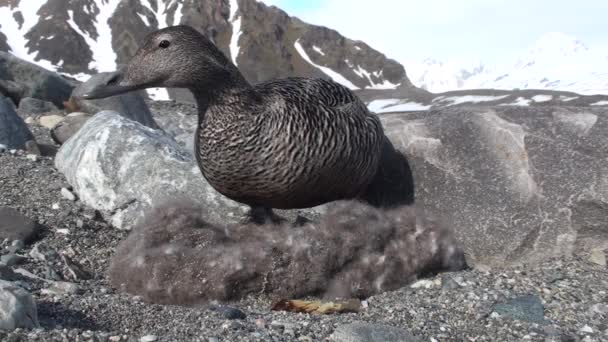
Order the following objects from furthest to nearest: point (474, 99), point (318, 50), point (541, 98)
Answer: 1. point (318, 50)
2. point (474, 99)
3. point (541, 98)

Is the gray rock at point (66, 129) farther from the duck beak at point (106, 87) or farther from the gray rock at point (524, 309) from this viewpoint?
the gray rock at point (524, 309)

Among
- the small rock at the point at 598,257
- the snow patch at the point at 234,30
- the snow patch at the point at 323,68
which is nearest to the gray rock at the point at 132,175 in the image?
the small rock at the point at 598,257

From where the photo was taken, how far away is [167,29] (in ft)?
15.3

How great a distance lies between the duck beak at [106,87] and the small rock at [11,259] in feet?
4.03

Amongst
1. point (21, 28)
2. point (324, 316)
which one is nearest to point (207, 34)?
point (21, 28)

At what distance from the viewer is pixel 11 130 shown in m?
8.67

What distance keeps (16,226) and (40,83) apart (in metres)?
11.3

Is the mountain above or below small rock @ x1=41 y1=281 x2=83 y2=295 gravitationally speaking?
above

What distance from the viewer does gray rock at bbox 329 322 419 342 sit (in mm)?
3289

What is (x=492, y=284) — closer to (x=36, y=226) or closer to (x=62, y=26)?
(x=36, y=226)

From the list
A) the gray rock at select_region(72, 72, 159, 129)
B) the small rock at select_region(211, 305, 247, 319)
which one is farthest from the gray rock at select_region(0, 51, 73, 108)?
the small rock at select_region(211, 305, 247, 319)

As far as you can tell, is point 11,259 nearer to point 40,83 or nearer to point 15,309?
point 15,309

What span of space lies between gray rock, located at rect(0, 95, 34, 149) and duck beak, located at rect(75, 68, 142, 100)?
430 cm

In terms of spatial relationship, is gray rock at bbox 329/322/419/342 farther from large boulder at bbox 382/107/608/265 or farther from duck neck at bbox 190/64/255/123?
large boulder at bbox 382/107/608/265
